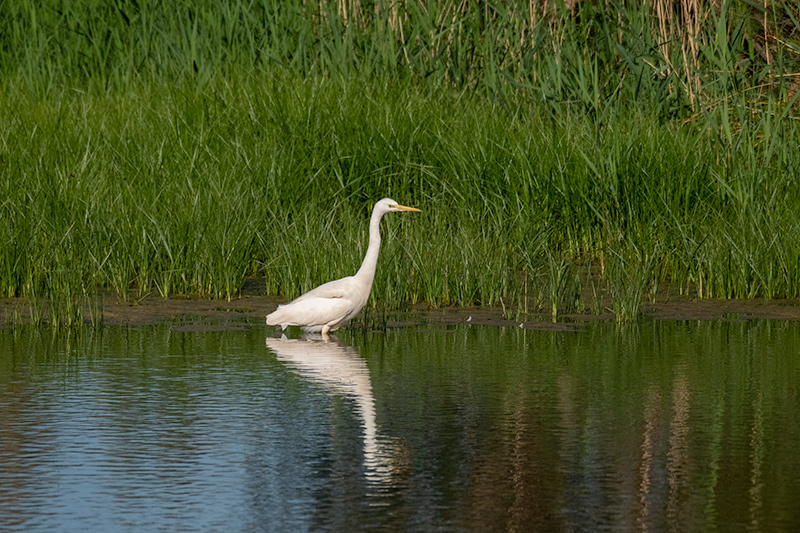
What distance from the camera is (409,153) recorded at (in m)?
11.5

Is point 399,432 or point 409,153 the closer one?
Result: point 399,432

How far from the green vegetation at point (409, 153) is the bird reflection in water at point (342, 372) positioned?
52.9 inches

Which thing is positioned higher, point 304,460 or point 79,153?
point 79,153

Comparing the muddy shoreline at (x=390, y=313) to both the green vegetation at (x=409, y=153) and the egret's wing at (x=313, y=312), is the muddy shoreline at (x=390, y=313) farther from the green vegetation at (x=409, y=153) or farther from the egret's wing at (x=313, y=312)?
the egret's wing at (x=313, y=312)

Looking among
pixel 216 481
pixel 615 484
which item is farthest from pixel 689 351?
pixel 216 481

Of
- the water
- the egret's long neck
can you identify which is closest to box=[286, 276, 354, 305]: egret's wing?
the egret's long neck

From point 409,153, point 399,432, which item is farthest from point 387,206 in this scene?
point 399,432

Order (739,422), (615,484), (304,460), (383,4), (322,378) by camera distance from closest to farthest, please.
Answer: (615,484) → (304,460) → (739,422) → (322,378) → (383,4)

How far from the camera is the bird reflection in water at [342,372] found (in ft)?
16.8

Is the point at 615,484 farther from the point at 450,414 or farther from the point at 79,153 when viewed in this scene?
the point at 79,153

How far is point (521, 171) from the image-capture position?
36.3 feet

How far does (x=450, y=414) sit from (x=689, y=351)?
2.25 m

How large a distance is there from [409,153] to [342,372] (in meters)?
4.69

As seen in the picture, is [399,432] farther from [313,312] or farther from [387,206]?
[387,206]
